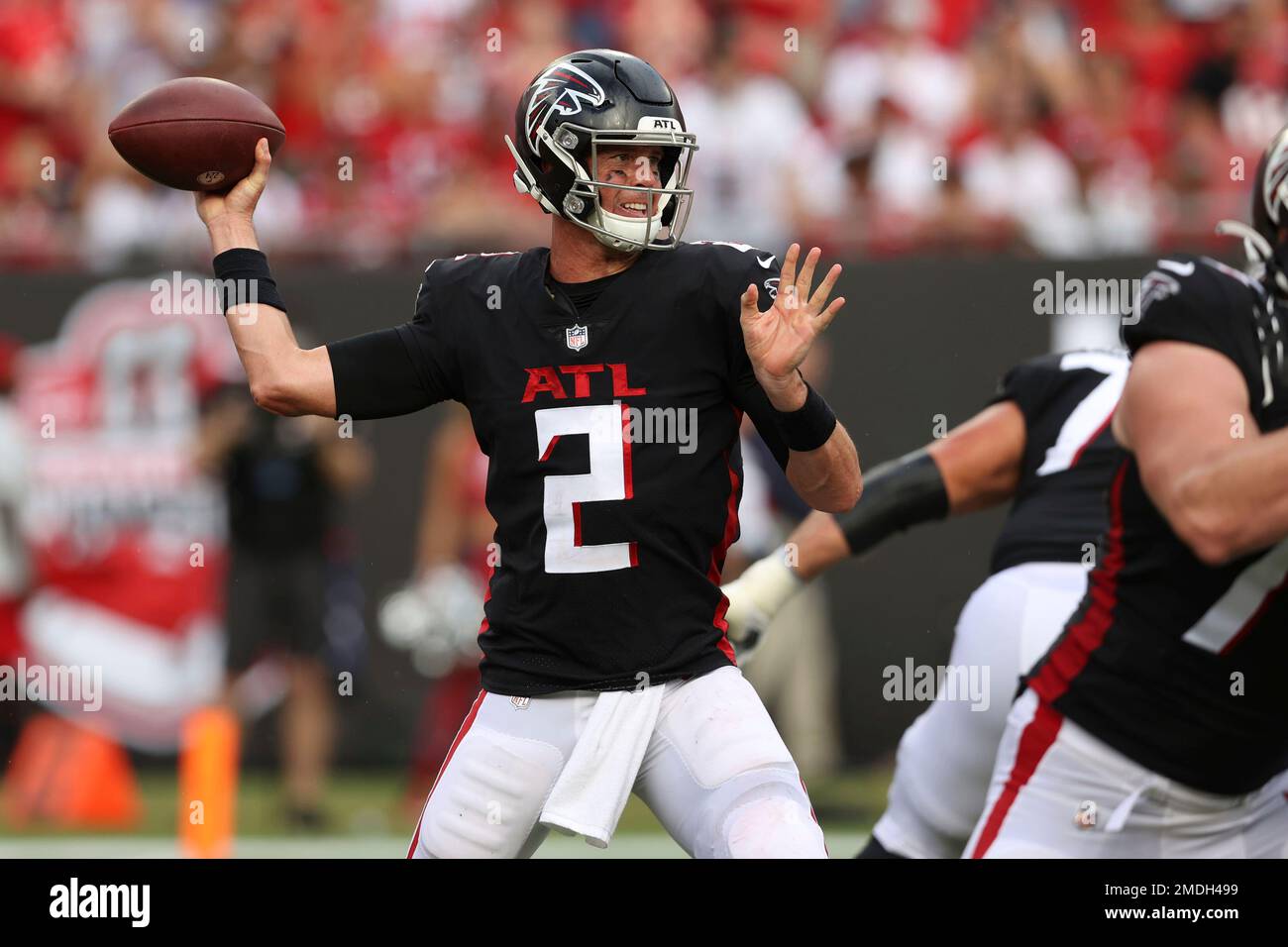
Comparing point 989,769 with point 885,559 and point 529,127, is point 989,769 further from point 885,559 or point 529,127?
point 885,559

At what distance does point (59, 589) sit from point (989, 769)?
547 cm

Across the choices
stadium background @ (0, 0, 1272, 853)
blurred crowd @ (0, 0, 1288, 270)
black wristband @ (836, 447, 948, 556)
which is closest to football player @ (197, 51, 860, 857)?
black wristband @ (836, 447, 948, 556)

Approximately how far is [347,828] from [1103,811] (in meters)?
4.82

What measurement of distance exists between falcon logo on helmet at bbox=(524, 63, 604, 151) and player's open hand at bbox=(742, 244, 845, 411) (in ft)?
1.90

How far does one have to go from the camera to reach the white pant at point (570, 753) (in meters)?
3.54

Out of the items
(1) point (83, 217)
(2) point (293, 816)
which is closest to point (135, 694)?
(2) point (293, 816)

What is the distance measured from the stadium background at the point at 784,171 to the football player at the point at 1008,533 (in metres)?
3.51

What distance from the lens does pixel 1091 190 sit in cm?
928

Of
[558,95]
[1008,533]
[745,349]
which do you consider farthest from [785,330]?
[1008,533]

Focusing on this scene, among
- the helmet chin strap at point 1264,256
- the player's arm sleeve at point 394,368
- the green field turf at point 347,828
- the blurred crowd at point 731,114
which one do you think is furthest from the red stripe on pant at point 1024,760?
the blurred crowd at point 731,114

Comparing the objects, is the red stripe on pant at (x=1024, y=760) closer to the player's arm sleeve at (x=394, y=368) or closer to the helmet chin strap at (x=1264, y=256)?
the helmet chin strap at (x=1264, y=256)

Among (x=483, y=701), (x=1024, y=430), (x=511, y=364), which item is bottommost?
(x=483, y=701)

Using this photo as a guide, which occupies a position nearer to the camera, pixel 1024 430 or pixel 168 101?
pixel 168 101

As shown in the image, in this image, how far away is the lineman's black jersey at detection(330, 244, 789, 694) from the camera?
11.9 ft
